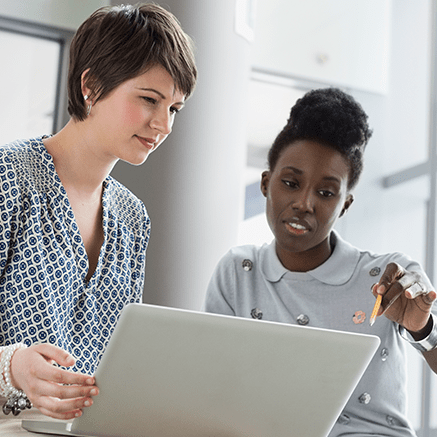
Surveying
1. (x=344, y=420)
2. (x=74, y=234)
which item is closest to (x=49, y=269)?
(x=74, y=234)

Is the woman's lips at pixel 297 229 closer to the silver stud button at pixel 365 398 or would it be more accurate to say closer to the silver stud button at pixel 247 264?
the silver stud button at pixel 247 264

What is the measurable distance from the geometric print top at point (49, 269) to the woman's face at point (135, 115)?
126 millimetres

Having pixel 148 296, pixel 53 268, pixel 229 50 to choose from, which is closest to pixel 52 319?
pixel 53 268

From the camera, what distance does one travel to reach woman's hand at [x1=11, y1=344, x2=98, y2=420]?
0.69 meters

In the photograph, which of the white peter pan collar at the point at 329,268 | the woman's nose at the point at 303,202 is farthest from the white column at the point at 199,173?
the woman's nose at the point at 303,202

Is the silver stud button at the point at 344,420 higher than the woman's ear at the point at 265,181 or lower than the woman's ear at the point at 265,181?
lower

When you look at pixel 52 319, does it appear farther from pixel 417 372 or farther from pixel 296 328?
pixel 417 372

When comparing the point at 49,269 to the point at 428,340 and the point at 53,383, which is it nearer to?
the point at 53,383

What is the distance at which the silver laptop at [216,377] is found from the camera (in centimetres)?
66

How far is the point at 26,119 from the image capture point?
2.76 m

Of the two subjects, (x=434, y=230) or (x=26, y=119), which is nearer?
(x=26, y=119)

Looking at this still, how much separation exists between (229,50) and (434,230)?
1.55 metres

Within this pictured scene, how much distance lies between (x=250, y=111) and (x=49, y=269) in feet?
7.68

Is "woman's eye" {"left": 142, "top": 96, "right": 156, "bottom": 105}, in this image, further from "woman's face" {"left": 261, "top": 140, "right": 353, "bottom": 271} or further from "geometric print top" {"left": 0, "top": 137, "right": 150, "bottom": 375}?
"woman's face" {"left": 261, "top": 140, "right": 353, "bottom": 271}
